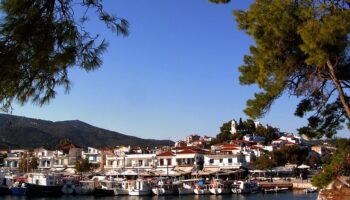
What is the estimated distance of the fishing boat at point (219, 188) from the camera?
5381 cm

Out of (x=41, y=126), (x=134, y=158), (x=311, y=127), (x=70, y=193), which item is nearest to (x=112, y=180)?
(x=70, y=193)

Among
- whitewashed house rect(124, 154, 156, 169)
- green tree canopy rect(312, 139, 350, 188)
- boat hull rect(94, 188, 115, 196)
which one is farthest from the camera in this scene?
whitewashed house rect(124, 154, 156, 169)

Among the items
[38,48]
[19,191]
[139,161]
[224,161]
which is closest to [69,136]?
[139,161]

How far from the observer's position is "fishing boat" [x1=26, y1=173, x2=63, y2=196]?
53250mm

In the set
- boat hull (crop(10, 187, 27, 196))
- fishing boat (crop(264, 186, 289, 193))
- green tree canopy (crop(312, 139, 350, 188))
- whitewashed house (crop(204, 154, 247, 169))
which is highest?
whitewashed house (crop(204, 154, 247, 169))

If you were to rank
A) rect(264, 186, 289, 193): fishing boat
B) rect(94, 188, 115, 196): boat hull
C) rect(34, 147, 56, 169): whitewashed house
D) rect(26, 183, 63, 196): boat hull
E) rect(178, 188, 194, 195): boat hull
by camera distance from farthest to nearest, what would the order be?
rect(34, 147, 56, 169): whitewashed house → rect(264, 186, 289, 193): fishing boat → rect(178, 188, 194, 195): boat hull → rect(94, 188, 115, 196): boat hull → rect(26, 183, 63, 196): boat hull

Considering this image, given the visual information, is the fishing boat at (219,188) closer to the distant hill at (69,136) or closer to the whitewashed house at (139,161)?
the whitewashed house at (139,161)

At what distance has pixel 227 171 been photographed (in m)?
63.2

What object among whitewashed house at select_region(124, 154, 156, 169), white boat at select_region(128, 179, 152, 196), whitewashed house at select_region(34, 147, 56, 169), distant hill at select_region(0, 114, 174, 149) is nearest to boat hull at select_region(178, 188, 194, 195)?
white boat at select_region(128, 179, 152, 196)

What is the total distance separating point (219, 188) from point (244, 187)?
3.20 metres

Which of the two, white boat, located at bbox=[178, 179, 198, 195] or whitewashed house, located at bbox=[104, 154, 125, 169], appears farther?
whitewashed house, located at bbox=[104, 154, 125, 169]

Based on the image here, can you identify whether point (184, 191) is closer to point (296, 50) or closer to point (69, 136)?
point (296, 50)

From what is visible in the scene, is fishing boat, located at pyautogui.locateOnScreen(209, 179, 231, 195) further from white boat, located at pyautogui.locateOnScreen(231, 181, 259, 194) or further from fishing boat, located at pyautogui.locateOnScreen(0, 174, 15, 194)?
fishing boat, located at pyautogui.locateOnScreen(0, 174, 15, 194)

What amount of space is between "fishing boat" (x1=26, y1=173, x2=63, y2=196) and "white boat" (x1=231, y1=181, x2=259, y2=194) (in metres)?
19.8
